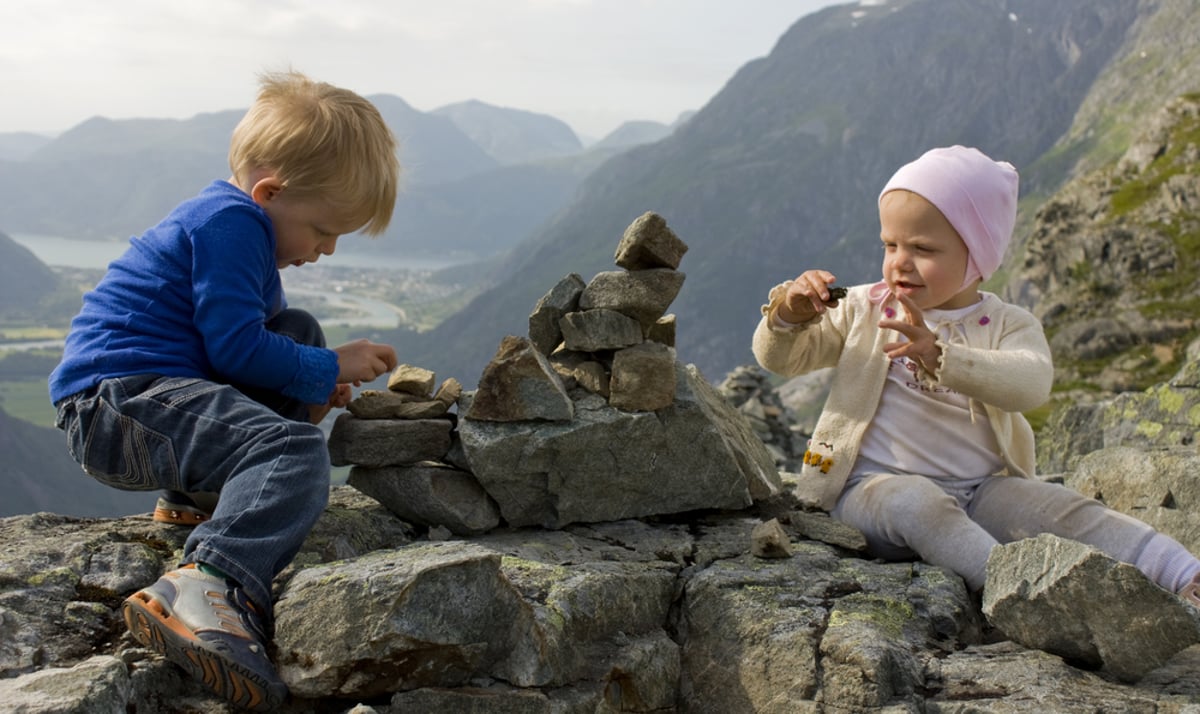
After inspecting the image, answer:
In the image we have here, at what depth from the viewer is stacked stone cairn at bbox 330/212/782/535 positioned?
6.69 meters

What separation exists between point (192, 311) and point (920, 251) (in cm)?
519

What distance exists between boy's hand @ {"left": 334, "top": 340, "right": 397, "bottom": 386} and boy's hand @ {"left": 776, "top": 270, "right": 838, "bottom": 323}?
3008mm

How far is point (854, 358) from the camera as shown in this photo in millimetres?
7363

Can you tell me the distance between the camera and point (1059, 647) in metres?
5.05

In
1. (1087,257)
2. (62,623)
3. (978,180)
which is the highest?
(978,180)

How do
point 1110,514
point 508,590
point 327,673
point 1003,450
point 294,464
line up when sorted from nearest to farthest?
1. point 327,673
2. point 508,590
3. point 294,464
4. point 1110,514
5. point 1003,450

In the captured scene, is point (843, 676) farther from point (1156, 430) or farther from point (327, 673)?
point (1156, 430)

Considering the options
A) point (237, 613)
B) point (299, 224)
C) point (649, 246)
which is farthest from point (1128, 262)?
point (237, 613)

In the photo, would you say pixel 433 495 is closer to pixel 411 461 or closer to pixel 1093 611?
pixel 411 461

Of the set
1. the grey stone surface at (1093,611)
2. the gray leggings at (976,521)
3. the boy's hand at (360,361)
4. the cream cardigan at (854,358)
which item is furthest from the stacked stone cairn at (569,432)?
the grey stone surface at (1093,611)

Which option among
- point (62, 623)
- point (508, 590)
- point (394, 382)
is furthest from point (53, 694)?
point (394, 382)

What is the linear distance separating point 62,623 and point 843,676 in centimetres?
426

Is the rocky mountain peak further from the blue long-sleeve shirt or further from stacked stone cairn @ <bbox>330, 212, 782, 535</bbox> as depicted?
the blue long-sleeve shirt

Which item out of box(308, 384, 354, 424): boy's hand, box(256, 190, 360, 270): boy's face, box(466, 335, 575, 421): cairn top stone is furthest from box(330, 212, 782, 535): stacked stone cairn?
box(256, 190, 360, 270): boy's face
